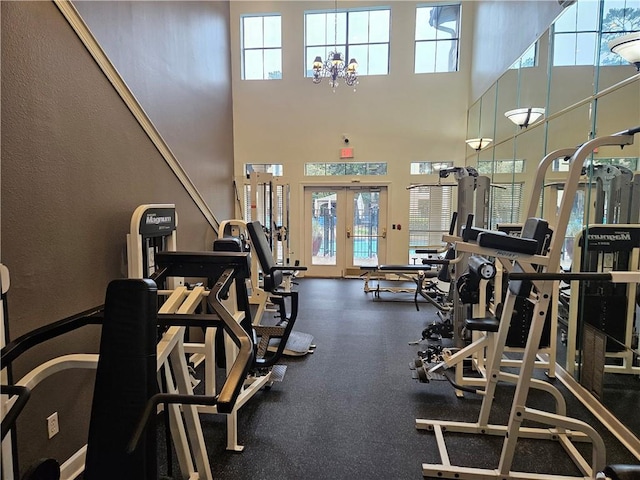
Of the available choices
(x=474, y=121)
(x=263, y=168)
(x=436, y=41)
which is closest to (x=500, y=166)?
(x=474, y=121)

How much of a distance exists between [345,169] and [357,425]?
542cm

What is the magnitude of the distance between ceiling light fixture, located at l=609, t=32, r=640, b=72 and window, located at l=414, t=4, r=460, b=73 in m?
4.78

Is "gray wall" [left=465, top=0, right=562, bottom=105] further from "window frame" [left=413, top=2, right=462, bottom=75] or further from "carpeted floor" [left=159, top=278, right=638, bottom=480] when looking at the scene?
"carpeted floor" [left=159, top=278, right=638, bottom=480]

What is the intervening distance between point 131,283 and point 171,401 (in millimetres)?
389

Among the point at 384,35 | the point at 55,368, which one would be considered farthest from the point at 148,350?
the point at 384,35

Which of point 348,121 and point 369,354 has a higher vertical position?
point 348,121

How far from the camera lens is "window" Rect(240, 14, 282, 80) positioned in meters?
7.05

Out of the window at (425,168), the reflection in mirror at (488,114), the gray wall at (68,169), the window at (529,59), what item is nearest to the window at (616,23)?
the window at (529,59)

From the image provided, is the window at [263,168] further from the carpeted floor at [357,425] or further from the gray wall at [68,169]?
the carpeted floor at [357,425]

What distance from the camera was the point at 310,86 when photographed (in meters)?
6.97

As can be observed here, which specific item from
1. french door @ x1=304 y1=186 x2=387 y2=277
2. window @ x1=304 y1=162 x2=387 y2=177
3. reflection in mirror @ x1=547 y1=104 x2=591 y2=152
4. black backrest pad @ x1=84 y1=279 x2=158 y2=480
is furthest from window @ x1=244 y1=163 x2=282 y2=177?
black backrest pad @ x1=84 y1=279 x2=158 y2=480

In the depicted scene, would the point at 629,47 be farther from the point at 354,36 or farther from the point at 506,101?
the point at 354,36

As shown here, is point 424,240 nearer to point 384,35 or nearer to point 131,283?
point 384,35

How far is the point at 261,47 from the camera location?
7133 millimetres
